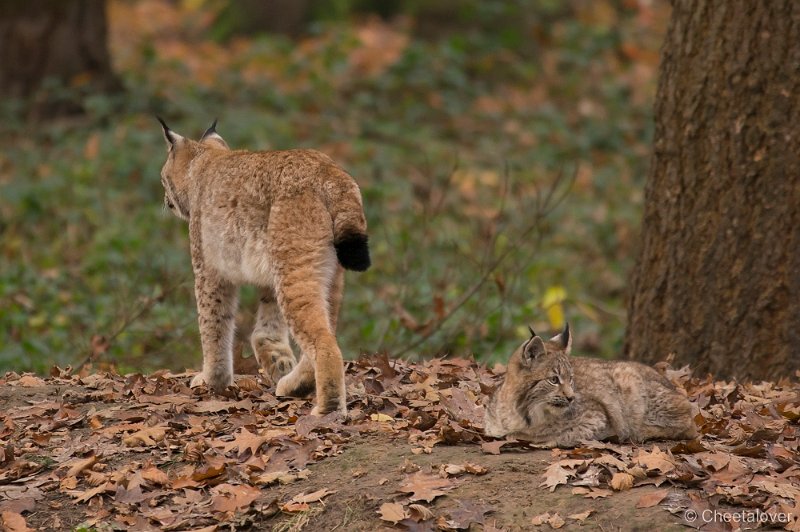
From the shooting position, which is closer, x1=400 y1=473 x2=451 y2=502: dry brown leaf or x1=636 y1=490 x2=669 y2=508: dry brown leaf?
x1=636 y1=490 x2=669 y2=508: dry brown leaf

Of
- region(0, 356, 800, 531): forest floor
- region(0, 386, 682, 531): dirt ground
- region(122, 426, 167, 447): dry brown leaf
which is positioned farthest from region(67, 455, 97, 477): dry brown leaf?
region(122, 426, 167, 447): dry brown leaf

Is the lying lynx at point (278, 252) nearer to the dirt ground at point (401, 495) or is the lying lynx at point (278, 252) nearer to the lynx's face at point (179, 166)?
the lynx's face at point (179, 166)

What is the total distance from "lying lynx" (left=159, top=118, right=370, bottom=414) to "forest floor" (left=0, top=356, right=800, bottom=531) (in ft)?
1.05

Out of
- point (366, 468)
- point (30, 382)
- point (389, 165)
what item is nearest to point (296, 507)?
point (366, 468)

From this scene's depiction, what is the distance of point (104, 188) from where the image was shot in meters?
14.6

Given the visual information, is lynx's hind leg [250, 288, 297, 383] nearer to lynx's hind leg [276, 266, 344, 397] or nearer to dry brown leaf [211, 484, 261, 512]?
lynx's hind leg [276, 266, 344, 397]

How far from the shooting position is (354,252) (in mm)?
6551

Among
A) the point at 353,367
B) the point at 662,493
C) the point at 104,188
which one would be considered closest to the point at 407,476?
the point at 662,493

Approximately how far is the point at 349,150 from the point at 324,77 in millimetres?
3267

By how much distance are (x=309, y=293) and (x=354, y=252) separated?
0.38m

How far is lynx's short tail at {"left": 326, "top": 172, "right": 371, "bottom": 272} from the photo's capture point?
21.5ft

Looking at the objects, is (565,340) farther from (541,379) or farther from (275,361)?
(275,361)

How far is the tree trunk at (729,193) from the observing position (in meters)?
8.15

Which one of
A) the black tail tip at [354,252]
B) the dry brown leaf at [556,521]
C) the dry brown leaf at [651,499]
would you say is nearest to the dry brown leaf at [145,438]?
the black tail tip at [354,252]
